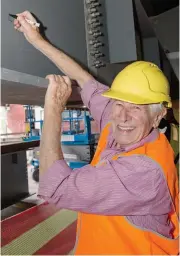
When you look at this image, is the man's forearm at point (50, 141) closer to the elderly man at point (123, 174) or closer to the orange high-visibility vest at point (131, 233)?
the elderly man at point (123, 174)

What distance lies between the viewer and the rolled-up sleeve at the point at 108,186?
84 centimetres

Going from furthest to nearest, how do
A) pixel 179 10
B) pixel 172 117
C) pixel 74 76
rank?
pixel 179 10, pixel 172 117, pixel 74 76

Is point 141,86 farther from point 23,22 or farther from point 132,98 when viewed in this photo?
point 23,22

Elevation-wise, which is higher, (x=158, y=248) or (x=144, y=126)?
(x=144, y=126)

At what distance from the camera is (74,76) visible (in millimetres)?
1183

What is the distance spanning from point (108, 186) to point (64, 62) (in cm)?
57

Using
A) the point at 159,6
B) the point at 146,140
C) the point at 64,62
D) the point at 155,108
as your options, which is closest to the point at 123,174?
the point at 146,140

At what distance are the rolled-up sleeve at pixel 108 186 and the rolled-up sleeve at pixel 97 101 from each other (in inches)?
20.3

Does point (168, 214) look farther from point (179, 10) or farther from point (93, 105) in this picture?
point (179, 10)

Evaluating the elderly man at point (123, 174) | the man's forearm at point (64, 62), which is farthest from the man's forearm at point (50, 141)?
the man's forearm at point (64, 62)

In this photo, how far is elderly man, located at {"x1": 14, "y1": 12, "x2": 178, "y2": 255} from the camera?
85 cm

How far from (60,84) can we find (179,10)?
2.11m

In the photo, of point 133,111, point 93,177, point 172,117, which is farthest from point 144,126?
point 172,117

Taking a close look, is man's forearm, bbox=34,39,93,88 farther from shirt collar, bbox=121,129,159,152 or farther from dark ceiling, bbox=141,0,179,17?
dark ceiling, bbox=141,0,179,17
